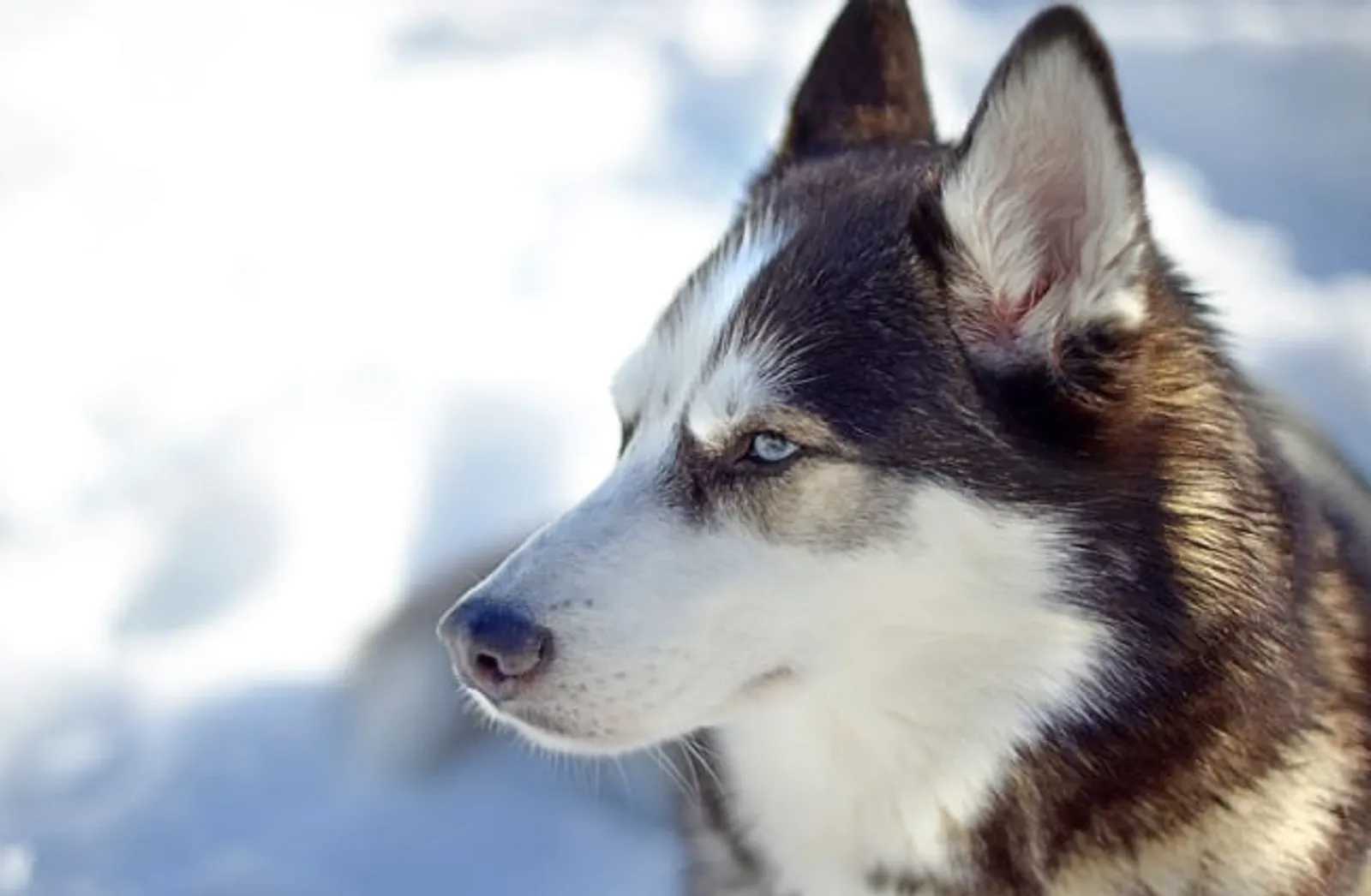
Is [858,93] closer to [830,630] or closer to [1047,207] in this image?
[1047,207]

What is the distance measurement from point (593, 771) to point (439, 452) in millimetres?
668

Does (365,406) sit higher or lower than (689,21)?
lower

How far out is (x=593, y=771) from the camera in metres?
2.23

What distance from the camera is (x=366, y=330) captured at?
288 centimetres

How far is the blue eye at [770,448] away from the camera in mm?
1376

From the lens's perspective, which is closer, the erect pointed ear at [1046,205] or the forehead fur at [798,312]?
the erect pointed ear at [1046,205]

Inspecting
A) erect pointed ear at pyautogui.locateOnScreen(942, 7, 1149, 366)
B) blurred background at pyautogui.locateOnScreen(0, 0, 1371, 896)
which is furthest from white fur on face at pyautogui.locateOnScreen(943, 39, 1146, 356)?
blurred background at pyautogui.locateOnScreen(0, 0, 1371, 896)

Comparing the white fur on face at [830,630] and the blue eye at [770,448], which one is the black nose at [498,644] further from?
the blue eye at [770,448]

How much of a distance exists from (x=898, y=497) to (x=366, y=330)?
5.71 feet

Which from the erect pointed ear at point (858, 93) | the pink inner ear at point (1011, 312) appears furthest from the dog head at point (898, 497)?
the erect pointed ear at point (858, 93)

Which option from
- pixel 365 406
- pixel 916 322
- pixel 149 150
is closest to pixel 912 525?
pixel 916 322

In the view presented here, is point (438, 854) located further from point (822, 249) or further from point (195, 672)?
point (822, 249)

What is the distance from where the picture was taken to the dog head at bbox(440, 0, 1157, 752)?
4.33ft

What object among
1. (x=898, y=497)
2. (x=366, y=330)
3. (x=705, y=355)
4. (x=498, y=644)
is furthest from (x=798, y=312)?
(x=366, y=330)
